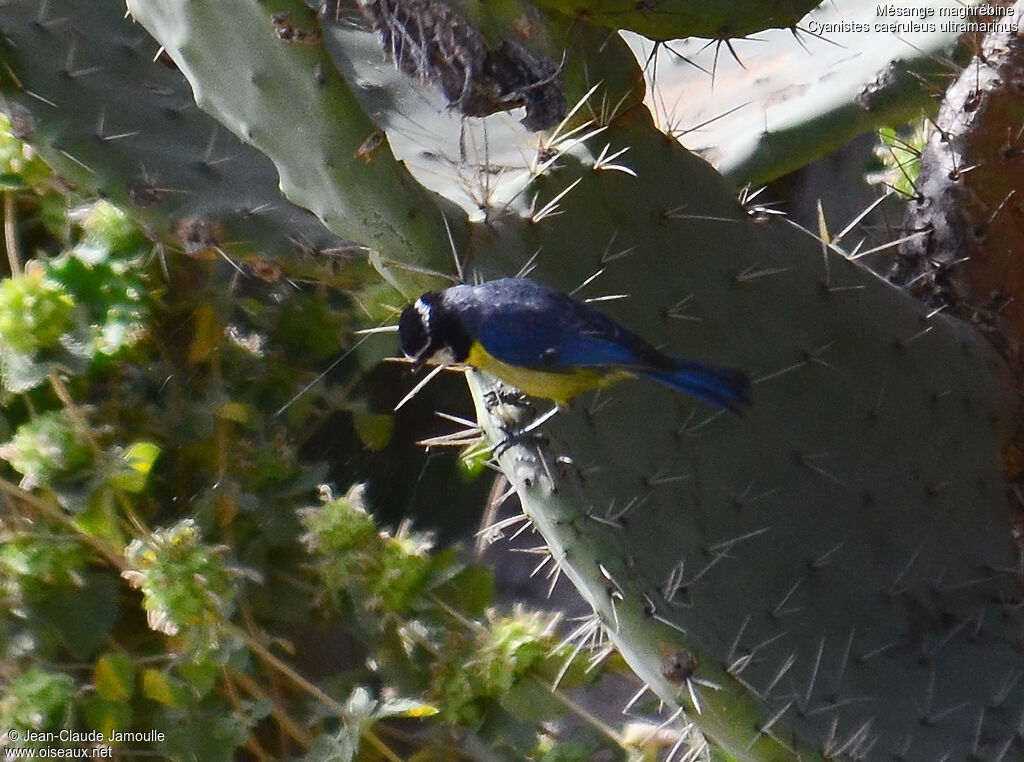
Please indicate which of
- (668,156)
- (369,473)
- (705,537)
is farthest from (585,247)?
(369,473)

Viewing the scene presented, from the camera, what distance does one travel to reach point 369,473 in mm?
1479

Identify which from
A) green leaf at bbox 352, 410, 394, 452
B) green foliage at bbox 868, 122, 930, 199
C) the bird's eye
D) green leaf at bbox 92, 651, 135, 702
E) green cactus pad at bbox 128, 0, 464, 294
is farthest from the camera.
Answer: green foliage at bbox 868, 122, 930, 199

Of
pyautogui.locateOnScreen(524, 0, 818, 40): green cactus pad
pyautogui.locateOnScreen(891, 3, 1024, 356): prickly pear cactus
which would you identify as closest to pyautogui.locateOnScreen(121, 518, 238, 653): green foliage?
pyautogui.locateOnScreen(524, 0, 818, 40): green cactus pad

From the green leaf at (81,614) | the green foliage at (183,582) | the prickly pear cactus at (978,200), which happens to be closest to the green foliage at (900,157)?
the prickly pear cactus at (978,200)

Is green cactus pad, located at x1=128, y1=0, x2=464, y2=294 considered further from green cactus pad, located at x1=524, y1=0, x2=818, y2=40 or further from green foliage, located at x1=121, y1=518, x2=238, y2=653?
green foliage, located at x1=121, y1=518, x2=238, y2=653

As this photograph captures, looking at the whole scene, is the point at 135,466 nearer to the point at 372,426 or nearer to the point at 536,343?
the point at 372,426

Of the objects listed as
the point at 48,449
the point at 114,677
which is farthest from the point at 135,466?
the point at 114,677

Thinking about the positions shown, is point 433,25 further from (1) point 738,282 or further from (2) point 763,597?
(2) point 763,597

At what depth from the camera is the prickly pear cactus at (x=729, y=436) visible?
705 mm

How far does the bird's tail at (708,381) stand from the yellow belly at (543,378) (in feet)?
0.14

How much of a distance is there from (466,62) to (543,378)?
252 millimetres

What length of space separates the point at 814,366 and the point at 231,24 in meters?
0.60

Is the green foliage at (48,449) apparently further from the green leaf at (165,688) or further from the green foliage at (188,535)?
the green leaf at (165,688)

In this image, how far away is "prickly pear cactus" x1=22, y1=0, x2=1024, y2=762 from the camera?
71 cm
